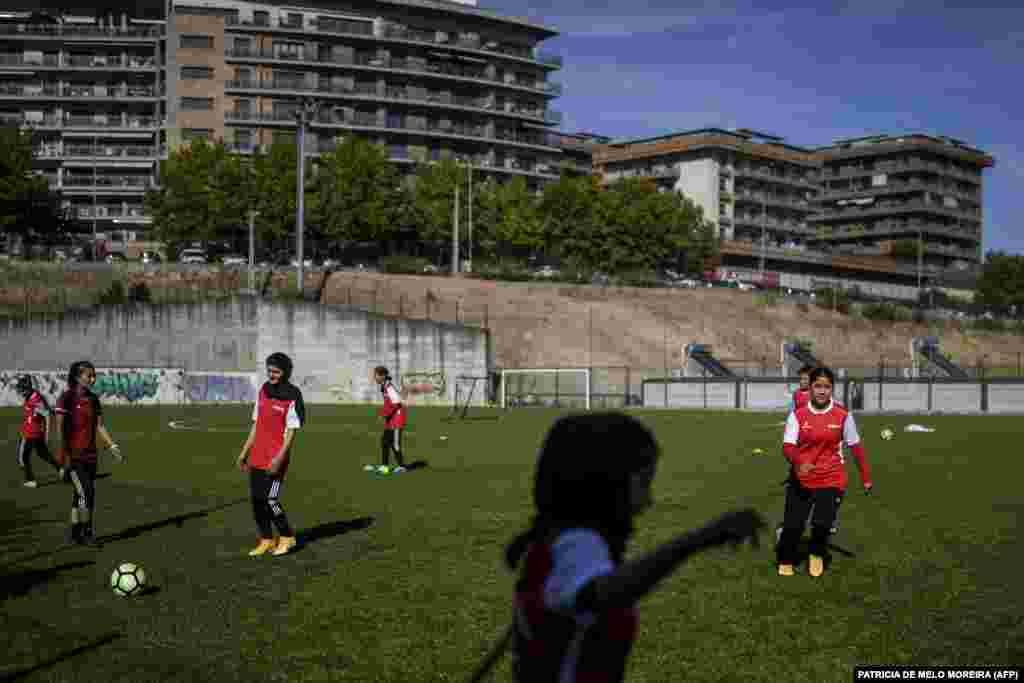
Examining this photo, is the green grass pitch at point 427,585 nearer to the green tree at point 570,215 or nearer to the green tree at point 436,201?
the green tree at point 436,201

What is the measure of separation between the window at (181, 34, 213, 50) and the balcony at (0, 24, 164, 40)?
3.41 m

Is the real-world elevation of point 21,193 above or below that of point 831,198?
below

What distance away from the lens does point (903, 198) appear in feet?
468

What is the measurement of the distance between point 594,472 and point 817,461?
8.55m

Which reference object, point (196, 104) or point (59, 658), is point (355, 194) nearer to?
point (196, 104)

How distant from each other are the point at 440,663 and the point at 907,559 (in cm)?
660

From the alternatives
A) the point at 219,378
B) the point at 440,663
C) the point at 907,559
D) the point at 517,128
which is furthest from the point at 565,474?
the point at 517,128

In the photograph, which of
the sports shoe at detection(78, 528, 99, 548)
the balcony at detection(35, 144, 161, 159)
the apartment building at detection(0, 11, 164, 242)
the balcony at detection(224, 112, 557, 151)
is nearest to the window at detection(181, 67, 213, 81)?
the apartment building at detection(0, 11, 164, 242)

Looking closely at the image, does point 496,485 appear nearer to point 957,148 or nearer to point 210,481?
point 210,481

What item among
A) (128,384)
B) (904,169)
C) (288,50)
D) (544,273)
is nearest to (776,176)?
(904,169)

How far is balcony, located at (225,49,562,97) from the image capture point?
97062 millimetres

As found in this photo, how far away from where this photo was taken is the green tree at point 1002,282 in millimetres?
116562

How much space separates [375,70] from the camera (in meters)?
99.2

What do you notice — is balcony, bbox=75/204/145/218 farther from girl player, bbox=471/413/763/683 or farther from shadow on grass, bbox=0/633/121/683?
girl player, bbox=471/413/763/683
